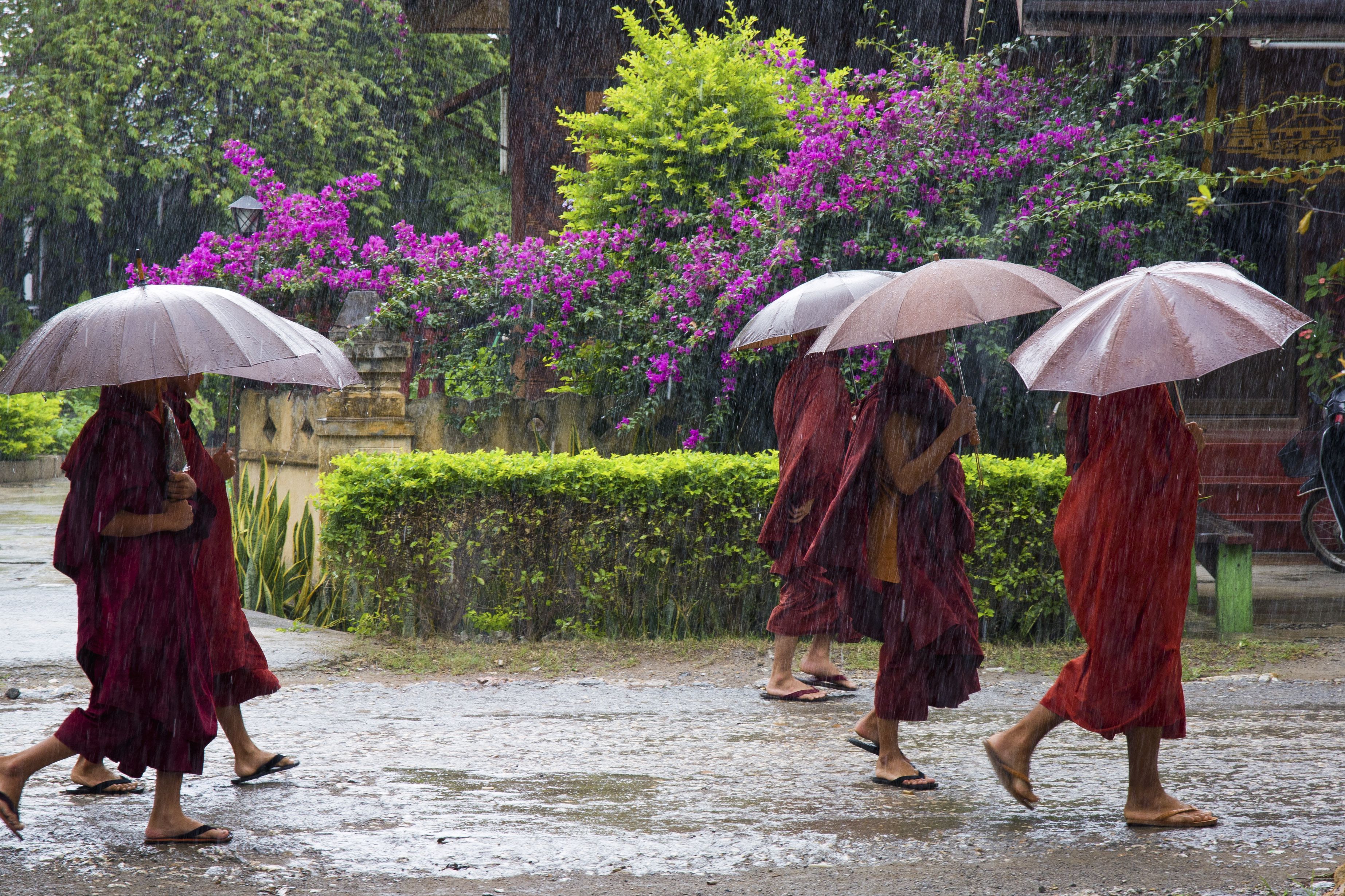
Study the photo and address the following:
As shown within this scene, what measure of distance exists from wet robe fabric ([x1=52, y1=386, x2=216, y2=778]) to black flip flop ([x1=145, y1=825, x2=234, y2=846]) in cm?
21

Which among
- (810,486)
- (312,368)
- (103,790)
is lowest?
(103,790)

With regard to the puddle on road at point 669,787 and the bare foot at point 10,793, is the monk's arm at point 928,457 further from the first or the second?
the bare foot at point 10,793

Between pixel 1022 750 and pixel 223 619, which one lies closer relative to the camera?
pixel 1022 750

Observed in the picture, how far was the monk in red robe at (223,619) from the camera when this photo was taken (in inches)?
181

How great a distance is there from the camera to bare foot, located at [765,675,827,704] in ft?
20.4

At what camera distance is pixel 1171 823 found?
423 centimetres

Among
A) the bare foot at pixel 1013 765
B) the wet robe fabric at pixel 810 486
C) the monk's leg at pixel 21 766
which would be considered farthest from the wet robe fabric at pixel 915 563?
the monk's leg at pixel 21 766

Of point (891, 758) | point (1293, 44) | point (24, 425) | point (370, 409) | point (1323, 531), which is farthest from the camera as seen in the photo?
point (24, 425)

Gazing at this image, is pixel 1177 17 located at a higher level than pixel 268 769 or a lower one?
higher

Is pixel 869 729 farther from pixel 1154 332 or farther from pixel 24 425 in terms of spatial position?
pixel 24 425

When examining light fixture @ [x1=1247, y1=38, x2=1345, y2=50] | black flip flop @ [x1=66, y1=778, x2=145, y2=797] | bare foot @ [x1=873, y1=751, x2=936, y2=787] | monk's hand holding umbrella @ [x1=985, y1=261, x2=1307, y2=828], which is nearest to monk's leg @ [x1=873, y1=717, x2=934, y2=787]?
bare foot @ [x1=873, y1=751, x2=936, y2=787]

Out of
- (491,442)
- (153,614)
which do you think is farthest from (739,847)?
(491,442)

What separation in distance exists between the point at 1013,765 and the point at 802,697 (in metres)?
1.94

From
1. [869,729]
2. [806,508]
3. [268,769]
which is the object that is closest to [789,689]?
[806,508]
